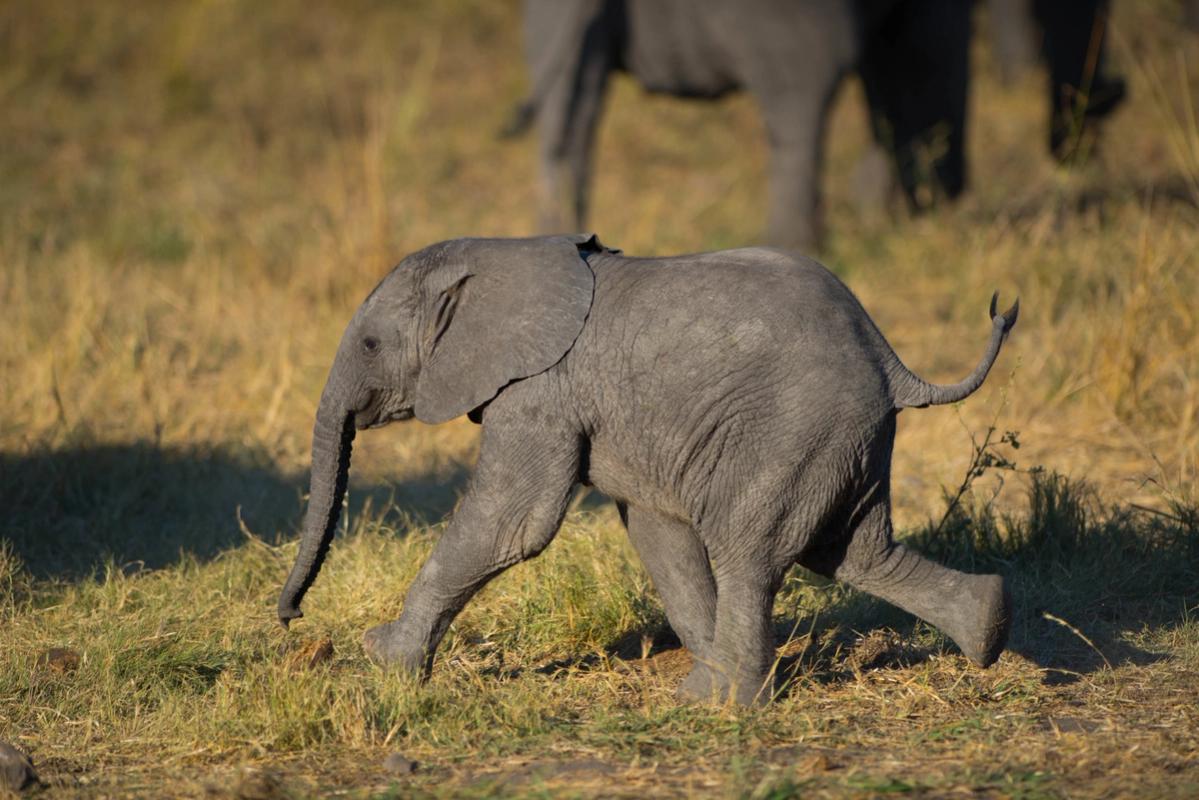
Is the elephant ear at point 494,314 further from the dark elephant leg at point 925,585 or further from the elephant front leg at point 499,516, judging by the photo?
the dark elephant leg at point 925,585

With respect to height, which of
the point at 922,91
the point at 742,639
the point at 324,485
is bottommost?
the point at 742,639

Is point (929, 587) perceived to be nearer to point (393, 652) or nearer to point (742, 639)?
point (742, 639)

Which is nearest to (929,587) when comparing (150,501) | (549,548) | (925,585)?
(925,585)

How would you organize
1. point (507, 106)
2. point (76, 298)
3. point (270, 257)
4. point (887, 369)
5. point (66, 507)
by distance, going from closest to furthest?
point (887, 369), point (66, 507), point (76, 298), point (270, 257), point (507, 106)

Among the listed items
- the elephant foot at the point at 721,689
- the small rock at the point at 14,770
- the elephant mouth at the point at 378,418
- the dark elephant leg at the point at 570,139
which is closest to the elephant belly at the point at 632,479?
the elephant foot at the point at 721,689

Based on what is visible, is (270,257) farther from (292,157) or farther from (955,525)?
(955,525)

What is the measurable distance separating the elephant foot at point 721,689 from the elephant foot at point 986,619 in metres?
0.50

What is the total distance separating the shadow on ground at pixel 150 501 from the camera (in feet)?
17.9

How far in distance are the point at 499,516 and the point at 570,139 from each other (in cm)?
513

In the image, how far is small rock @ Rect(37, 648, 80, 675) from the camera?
427cm

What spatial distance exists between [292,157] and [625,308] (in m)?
8.50

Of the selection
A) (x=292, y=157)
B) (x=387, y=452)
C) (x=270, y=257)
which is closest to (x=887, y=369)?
(x=387, y=452)

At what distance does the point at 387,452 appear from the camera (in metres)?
6.41

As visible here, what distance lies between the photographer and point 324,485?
13.6 feet
